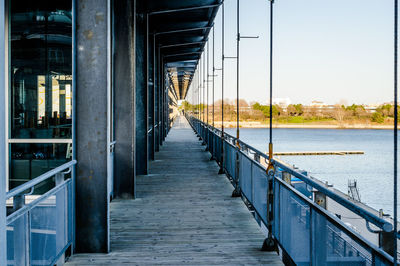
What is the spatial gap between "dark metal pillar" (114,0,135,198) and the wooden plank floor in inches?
12.9

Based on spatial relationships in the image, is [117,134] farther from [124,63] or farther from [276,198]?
[276,198]

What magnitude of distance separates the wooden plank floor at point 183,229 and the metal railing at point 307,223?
29 cm

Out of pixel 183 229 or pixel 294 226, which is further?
pixel 183 229

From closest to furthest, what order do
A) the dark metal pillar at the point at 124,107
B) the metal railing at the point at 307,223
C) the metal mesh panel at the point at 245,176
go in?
the metal railing at the point at 307,223 < the metal mesh panel at the point at 245,176 < the dark metal pillar at the point at 124,107

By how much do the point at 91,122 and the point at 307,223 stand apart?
2014mm

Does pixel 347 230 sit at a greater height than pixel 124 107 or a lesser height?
lesser

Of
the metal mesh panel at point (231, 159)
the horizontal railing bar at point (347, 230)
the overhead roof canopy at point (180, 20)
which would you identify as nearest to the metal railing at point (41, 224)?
the horizontal railing bar at point (347, 230)

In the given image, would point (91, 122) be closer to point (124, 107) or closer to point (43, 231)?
point (43, 231)

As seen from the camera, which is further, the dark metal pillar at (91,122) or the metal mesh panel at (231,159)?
the metal mesh panel at (231,159)

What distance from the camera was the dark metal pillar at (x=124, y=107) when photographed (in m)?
5.67

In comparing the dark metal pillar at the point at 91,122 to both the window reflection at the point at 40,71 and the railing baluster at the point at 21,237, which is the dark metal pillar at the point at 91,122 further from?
the window reflection at the point at 40,71

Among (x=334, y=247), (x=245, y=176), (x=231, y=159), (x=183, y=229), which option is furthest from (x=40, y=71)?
(x=334, y=247)

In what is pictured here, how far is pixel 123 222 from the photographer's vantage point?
450 cm

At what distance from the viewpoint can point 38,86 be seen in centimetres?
669
